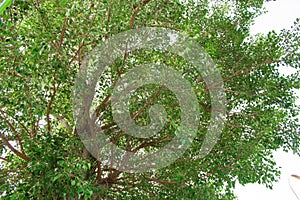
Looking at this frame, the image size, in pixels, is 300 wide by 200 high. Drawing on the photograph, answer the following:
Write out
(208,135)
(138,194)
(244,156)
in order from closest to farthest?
(244,156)
(208,135)
(138,194)

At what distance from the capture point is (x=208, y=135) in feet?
15.9

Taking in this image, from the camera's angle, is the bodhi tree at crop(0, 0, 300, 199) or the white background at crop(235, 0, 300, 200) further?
the white background at crop(235, 0, 300, 200)

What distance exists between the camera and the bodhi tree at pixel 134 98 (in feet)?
12.0

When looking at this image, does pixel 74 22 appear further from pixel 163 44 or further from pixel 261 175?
pixel 261 175

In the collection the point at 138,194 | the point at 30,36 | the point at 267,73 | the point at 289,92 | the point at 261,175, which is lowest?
the point at 261,175

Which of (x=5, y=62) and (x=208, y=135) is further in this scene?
(x=208, y=135)

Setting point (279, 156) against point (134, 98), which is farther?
point (279, 156)

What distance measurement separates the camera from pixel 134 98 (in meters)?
4.70

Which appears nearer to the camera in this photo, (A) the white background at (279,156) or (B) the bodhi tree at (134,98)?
(B) the bodhi tree at (134,98)

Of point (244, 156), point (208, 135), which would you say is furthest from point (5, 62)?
point (244, 156)

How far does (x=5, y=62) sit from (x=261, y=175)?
3.94 m

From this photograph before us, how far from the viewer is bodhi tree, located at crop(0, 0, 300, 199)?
3.67 metres

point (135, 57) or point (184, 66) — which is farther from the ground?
point (135, 57)

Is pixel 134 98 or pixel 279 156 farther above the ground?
pixel 134 98
